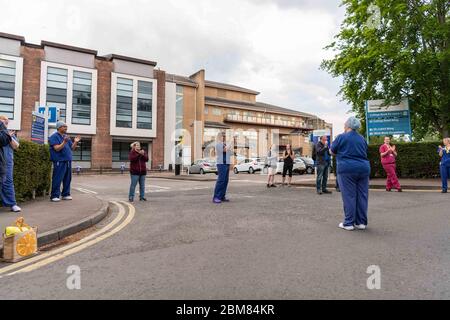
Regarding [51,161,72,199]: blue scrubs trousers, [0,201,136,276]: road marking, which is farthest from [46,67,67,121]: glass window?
[0,201,136,276]: road marking

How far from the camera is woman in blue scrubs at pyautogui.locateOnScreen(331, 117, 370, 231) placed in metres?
5.68

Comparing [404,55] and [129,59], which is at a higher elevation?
[129,59]

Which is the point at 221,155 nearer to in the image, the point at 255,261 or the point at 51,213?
the point at 51,213

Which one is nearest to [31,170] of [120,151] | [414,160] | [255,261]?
[255,261]

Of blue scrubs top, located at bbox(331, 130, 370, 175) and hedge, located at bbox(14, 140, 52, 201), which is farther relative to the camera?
hedge, located at bbox(14, 140, 52, 201)

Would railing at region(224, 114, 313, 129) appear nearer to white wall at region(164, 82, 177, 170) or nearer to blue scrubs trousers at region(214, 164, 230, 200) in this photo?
white wall at region(164, 82, 177, 170)

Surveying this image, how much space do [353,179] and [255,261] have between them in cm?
268

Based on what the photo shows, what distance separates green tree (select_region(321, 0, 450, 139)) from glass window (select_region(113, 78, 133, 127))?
26.3 meters

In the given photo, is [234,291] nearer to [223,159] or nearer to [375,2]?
[223,159]

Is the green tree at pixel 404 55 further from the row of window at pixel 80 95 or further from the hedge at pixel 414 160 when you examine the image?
the row of window at pixel 80 95

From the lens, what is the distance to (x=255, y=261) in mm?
3939

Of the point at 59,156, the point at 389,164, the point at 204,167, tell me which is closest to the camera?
the point at 59,156
